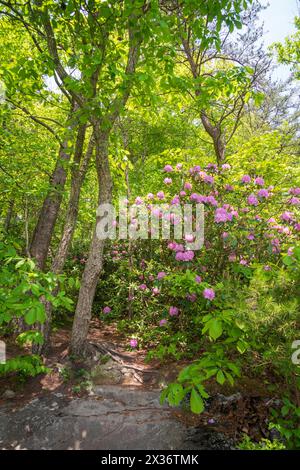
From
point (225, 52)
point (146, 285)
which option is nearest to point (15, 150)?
point (146, 285)

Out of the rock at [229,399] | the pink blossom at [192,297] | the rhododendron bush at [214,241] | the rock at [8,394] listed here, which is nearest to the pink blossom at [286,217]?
the rhododendron bush at [214,241]

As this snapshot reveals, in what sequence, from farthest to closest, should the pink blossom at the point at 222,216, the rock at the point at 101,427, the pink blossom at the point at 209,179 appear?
the pink blossom at the point at 209,179 → the pink blossom at the point at 222,216 → the rock at the point at 101,427

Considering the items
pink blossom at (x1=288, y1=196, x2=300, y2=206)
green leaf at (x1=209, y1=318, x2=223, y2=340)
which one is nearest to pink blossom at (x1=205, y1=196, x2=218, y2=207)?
pink blossom at (x1=288, y1=196, x2=300, y2=206)

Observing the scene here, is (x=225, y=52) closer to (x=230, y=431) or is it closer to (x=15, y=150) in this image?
(x=15, y=150)

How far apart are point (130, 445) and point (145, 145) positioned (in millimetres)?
9382

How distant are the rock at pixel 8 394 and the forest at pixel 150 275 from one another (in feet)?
0.08

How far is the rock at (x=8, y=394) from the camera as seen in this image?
164 inches

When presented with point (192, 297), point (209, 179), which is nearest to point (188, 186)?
point (209, 179)

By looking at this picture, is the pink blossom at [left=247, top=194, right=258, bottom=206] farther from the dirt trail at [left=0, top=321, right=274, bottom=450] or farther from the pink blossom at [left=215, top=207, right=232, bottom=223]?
the dirt trail at [left=0, top=321, right=274, bottom=450]

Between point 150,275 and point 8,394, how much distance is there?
9.57ft

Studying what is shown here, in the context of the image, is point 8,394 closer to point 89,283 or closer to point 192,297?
point 89,283

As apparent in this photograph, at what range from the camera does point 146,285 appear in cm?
640

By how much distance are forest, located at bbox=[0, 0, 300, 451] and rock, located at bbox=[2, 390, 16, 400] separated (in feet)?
0.08

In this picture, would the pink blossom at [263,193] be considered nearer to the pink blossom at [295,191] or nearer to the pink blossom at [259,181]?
the pink blossom at [259,181]
